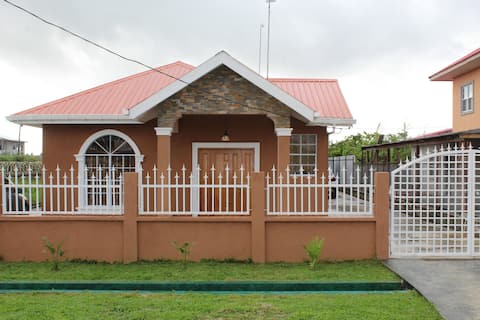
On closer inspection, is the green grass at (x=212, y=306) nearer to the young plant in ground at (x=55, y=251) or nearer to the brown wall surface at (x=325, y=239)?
the young plant in ground at (x=55, y=251)

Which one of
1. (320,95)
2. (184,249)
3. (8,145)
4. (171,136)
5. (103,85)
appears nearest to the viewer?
(184,249)

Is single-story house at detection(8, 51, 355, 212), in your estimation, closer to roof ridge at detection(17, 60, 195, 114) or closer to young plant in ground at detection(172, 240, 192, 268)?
roof ridge at detection(17, 60, 195, 114)

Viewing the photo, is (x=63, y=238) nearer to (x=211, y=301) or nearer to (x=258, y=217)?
(x=258, y=217)

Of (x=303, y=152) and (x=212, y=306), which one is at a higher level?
(x=303, y=152)

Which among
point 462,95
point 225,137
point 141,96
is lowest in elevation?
point 225,137

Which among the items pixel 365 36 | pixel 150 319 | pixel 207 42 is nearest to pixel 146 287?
pixel 150 319

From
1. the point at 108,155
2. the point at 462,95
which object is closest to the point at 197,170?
the point at 108,155

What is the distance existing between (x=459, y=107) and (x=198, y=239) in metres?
13.5

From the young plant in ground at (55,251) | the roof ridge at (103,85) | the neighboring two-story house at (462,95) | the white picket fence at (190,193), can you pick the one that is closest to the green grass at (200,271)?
the young plant in ground at (55,251)

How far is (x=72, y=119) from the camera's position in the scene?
11.5 meters

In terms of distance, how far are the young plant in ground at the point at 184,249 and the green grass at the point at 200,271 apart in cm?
Result: 14

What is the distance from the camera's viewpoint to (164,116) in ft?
33.6

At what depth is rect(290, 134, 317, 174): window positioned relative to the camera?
12.3m

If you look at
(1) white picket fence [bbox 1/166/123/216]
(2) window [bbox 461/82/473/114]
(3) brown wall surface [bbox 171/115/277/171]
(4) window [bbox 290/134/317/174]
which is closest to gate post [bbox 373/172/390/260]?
→ (4) window [bbox 290/134/317/174]
